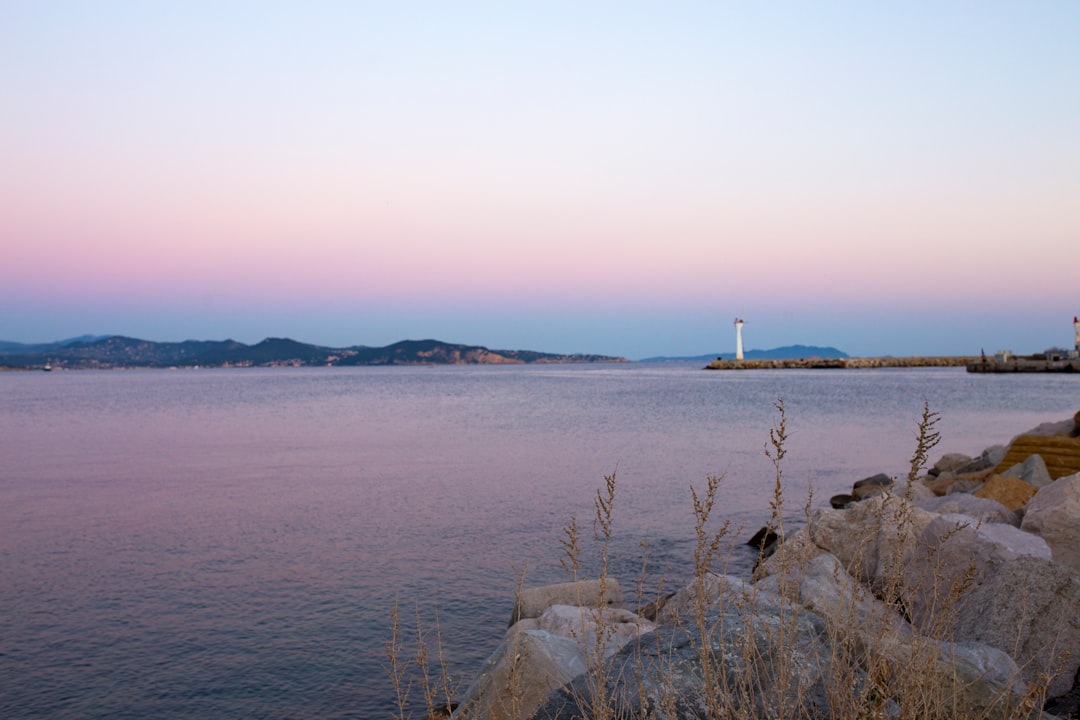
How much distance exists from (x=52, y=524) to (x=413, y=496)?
25.2 feet

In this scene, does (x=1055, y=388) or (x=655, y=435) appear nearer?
(x=655, y=435)

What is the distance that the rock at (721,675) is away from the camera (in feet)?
12.8

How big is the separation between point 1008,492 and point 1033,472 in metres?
1.76

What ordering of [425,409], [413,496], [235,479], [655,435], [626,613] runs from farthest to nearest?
[425,409], [655,435], [235,479], [413,496], [626,613]

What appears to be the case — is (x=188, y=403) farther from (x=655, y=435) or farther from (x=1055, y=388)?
(x=1055, y=388)

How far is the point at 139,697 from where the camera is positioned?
29.3 ft

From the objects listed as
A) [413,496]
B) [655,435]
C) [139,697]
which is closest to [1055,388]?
Answer: [655,435]

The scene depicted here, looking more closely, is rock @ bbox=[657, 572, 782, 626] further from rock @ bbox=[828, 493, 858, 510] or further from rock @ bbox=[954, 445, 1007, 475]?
rock @ bbox=[954, 445, 1007, 475]

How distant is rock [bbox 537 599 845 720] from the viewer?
3.91 m

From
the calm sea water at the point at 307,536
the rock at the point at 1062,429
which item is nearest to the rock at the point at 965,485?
the rock at the point at 1062,429

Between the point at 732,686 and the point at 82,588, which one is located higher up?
the point at 732,686

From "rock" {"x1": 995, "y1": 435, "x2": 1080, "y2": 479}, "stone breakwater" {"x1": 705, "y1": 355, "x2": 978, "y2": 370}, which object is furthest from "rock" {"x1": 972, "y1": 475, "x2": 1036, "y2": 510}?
"stone breakwater" {"x1": 705, "y1": 355, "x2": 978, "y2": 370}

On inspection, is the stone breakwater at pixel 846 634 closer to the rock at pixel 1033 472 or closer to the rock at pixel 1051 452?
the rock at pixel 1033 472

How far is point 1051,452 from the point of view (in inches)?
620
